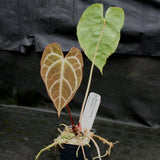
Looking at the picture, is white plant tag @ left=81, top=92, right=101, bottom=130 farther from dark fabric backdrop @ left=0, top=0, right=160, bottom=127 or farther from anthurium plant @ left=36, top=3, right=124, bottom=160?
dark fabric backdrop @ left=0, top=0, right=160, bottom=127

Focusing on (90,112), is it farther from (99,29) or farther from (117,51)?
(117,51)

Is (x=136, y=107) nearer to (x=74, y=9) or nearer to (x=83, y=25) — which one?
(x=74, y=9)

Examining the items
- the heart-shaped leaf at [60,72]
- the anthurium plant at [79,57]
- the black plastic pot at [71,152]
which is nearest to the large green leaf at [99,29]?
the anthurium plant at [79,57]

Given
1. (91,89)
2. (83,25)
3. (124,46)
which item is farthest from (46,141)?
(83,25)

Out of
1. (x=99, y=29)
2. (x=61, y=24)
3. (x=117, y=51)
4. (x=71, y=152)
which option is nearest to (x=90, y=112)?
(x=71, y=152)

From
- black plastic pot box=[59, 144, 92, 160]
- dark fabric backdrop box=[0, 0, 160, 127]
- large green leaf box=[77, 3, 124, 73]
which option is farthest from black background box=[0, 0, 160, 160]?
large green leaf box=[77, 3, 124, 73]

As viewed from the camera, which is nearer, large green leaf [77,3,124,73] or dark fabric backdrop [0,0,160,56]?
large green leaf [77,3,124,73]

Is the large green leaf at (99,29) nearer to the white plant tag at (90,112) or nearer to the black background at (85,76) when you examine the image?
the white plant tag at (90,112)
